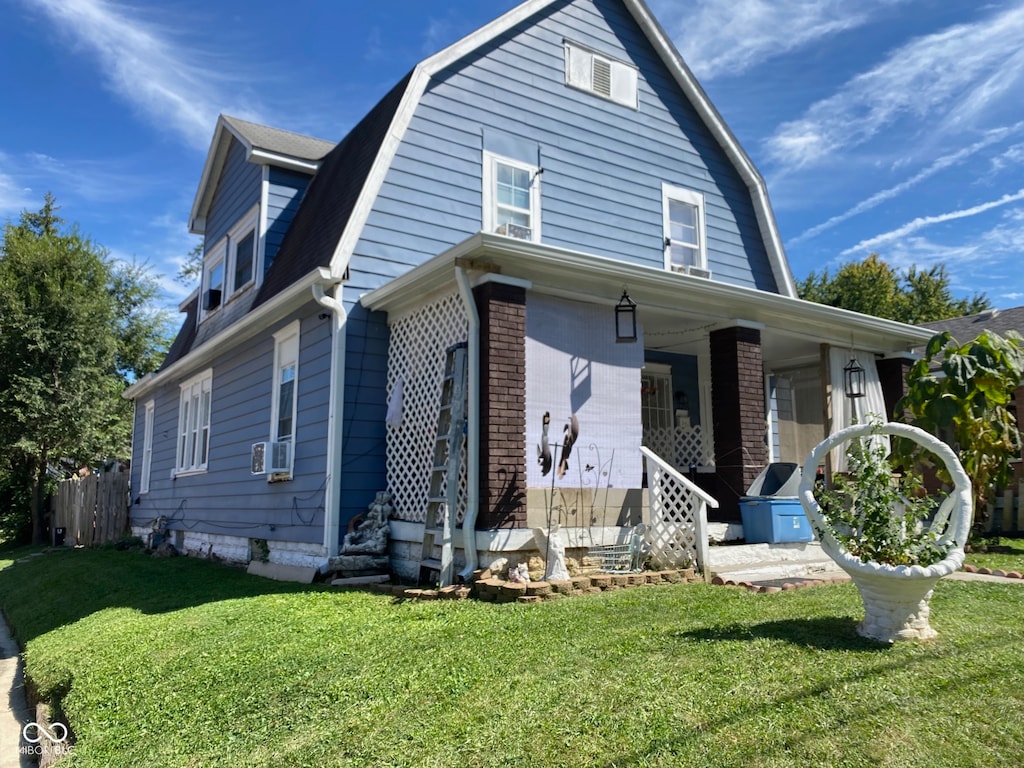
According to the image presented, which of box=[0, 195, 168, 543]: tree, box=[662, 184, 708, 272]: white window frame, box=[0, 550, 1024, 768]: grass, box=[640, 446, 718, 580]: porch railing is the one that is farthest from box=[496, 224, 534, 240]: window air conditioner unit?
box=[0, 195, 168, 543]: tree

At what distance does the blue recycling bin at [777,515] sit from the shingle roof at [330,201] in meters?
5.74

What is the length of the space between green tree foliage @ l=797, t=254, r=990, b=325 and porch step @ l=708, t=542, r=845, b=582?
27538mm

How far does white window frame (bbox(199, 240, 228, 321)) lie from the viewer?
13734mm

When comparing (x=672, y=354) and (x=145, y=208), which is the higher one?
(x=145, y=208)

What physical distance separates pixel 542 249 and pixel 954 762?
5.59m

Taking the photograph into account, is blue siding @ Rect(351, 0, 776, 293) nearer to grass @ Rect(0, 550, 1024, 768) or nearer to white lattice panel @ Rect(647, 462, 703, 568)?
white lattice panel @ Rect(647, 462, 703, 568)

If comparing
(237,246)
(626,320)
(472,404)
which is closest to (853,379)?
(626,320)

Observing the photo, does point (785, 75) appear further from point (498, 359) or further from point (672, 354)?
point (498, 359)

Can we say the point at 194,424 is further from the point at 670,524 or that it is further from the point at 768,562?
the point at 768,562

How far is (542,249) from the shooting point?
7539 millimetres

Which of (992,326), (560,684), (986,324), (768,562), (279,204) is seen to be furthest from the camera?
(986,324)

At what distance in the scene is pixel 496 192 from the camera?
10836mm

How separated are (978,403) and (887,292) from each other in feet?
89.0

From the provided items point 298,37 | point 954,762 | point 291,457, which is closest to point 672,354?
point 291,457
